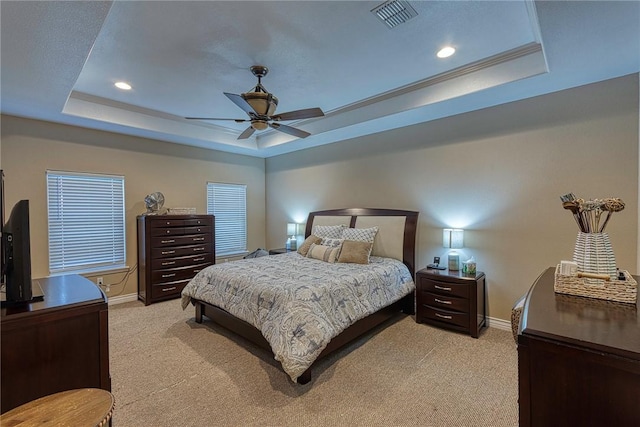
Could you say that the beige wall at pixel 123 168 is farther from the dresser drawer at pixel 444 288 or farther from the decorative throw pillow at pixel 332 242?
the dresser drawer at pixel 444 288

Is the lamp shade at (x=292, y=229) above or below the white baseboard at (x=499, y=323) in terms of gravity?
above

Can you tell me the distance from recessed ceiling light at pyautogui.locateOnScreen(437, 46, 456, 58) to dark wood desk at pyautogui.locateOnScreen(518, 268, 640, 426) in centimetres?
245

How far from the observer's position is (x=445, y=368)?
102 inches

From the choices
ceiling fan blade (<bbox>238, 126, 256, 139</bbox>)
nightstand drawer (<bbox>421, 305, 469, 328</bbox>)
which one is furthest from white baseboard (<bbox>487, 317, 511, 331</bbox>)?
ceiling fan blade (<bbox>238, 126, 256, 139</bbox>)

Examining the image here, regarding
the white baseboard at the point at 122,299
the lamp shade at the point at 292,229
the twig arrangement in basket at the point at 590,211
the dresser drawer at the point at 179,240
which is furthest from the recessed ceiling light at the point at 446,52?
the white baseboard at the point at 122,299

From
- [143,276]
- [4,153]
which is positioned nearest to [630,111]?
[143,276]

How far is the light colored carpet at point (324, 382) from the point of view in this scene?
2008 millimetres

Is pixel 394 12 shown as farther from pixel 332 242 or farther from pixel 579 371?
pixel 332 242

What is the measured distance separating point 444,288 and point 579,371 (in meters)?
2.50

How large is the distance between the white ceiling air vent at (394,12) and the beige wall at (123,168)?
4.20 metres

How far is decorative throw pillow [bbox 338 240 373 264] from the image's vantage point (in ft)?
12.2

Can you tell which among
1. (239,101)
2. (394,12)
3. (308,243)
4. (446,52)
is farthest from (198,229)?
(446,52)

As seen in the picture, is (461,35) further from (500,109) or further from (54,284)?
(54,284)

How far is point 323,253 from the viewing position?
3.99 meters
